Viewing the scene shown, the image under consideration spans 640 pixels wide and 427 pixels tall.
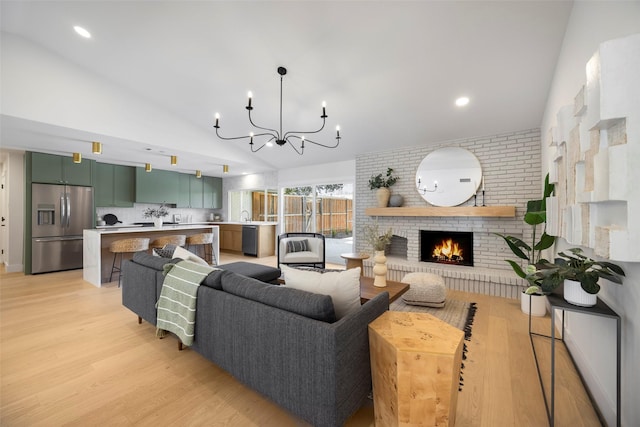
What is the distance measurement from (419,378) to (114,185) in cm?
723

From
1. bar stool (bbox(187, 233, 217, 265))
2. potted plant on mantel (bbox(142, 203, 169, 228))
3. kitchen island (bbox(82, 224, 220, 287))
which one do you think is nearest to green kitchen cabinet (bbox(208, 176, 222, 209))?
potted plant on mantel (bbox(142, 203, 169, 228))

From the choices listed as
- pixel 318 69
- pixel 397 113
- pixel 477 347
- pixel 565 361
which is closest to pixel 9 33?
pixel 318 69

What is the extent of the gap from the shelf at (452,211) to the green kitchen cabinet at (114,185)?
5.74 meters

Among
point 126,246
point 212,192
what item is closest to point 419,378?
point 126,246

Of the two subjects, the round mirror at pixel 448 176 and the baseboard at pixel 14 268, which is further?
the baseboard at pixel 14 268

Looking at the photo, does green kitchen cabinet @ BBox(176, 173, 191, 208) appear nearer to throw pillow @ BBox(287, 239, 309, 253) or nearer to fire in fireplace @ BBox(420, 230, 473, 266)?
throw pillow @ BBox(287, 239, 309, 253)

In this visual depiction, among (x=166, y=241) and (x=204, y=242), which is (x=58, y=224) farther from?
(x=204, y=242)

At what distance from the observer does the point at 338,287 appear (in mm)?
1593

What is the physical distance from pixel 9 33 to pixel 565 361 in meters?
6.52

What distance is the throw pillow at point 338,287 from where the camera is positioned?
157 centimetres

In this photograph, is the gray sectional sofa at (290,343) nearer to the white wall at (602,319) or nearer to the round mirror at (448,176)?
the white wall at (602,319)

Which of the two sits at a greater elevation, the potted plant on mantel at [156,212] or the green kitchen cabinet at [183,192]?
the green kitchen cabinet at [183,192]

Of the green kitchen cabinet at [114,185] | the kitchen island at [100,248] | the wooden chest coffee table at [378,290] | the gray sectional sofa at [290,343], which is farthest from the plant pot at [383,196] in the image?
the green kitchen cabinet at [114,185]

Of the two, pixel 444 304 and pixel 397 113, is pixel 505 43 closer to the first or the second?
pixel 397 113
